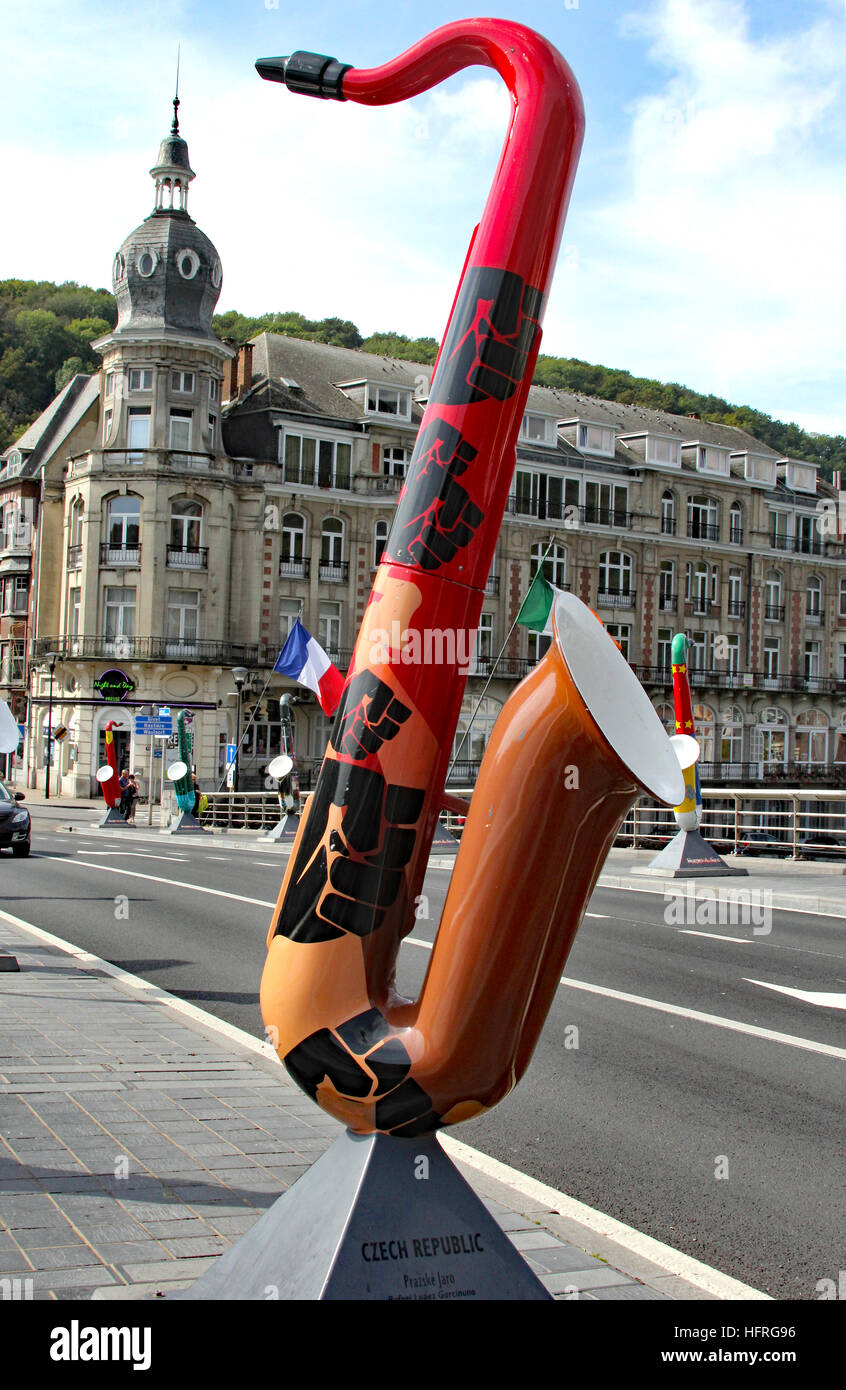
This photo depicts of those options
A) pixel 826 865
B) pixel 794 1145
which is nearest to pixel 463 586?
pixel 794 1145

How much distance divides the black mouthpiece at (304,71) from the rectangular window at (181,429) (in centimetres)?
5054

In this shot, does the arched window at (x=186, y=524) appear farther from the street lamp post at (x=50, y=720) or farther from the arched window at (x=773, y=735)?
the arched window at (x=773, y=735)

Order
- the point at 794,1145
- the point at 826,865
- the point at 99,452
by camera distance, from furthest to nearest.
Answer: the point at 99,452, the point at 826,865, the point at 794,1145

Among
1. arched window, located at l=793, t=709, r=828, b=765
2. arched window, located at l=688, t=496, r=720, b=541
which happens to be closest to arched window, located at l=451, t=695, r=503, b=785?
arched window, located at l=688, t=496, r=720, b=541

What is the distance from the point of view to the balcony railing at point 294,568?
5547 cm

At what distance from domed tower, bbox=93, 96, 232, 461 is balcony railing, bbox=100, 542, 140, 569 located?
13.2 ft

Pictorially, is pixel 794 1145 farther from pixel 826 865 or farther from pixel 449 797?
pixel 826 865

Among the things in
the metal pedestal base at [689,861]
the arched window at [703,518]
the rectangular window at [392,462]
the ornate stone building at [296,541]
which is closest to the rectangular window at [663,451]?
the ornate stone building at [296,541]

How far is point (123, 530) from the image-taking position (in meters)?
53.0

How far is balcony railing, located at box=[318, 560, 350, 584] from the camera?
185 ft
